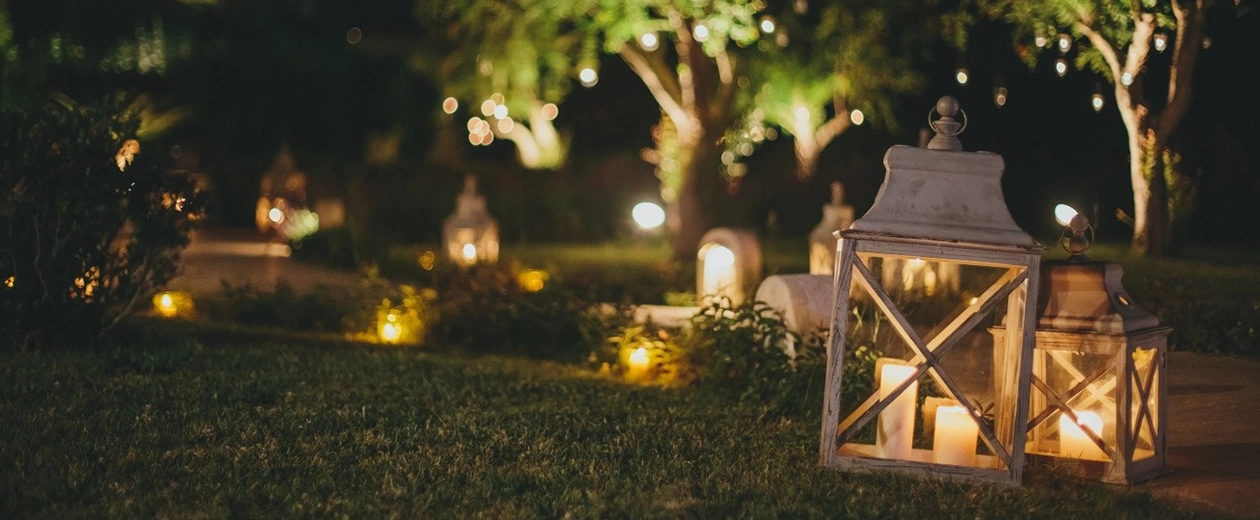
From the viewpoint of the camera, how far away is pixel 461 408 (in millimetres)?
7383

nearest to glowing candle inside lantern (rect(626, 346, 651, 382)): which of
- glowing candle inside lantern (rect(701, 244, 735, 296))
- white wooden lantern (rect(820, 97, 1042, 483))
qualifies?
glowing candle inside lantern (rect(701, 244, 735, 296))

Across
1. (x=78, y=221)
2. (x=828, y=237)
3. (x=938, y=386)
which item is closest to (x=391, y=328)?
(x=78, y=221)

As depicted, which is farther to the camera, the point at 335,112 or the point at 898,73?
the point at 335,112

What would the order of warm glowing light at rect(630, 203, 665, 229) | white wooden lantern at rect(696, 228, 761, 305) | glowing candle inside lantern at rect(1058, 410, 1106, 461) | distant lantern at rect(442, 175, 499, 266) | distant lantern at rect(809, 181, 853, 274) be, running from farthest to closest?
distant lantern at rect(442, 175, 499, 266) < warm glowing light at rect(630, 203, 665, 229) < distant lantern at rect(809, 181, 853, 274) < white wooden lantern at rect(696, 228, 761, 305) < glowing candle inside lantern at rect(1058, 410, 1106, 461)

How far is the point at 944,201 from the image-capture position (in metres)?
5.59

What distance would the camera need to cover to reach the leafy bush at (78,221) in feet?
27.6

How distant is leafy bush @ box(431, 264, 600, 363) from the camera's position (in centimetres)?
1060

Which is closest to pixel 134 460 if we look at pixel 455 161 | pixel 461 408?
pixel 461 408

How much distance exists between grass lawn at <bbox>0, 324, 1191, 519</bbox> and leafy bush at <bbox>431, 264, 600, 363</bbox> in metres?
1.90

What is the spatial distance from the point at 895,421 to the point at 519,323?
17.3 feet

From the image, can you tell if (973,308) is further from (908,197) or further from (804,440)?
(804,440)

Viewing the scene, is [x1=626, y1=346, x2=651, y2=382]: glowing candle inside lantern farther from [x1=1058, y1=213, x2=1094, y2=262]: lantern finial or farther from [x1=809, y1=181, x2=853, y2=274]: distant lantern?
[x1=1058, y1=213, x2=1094, y2=262]: lantern finial

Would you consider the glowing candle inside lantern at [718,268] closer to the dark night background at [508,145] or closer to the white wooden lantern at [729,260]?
the white wooden lantern at [729,260]

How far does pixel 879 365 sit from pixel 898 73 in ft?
49.8
